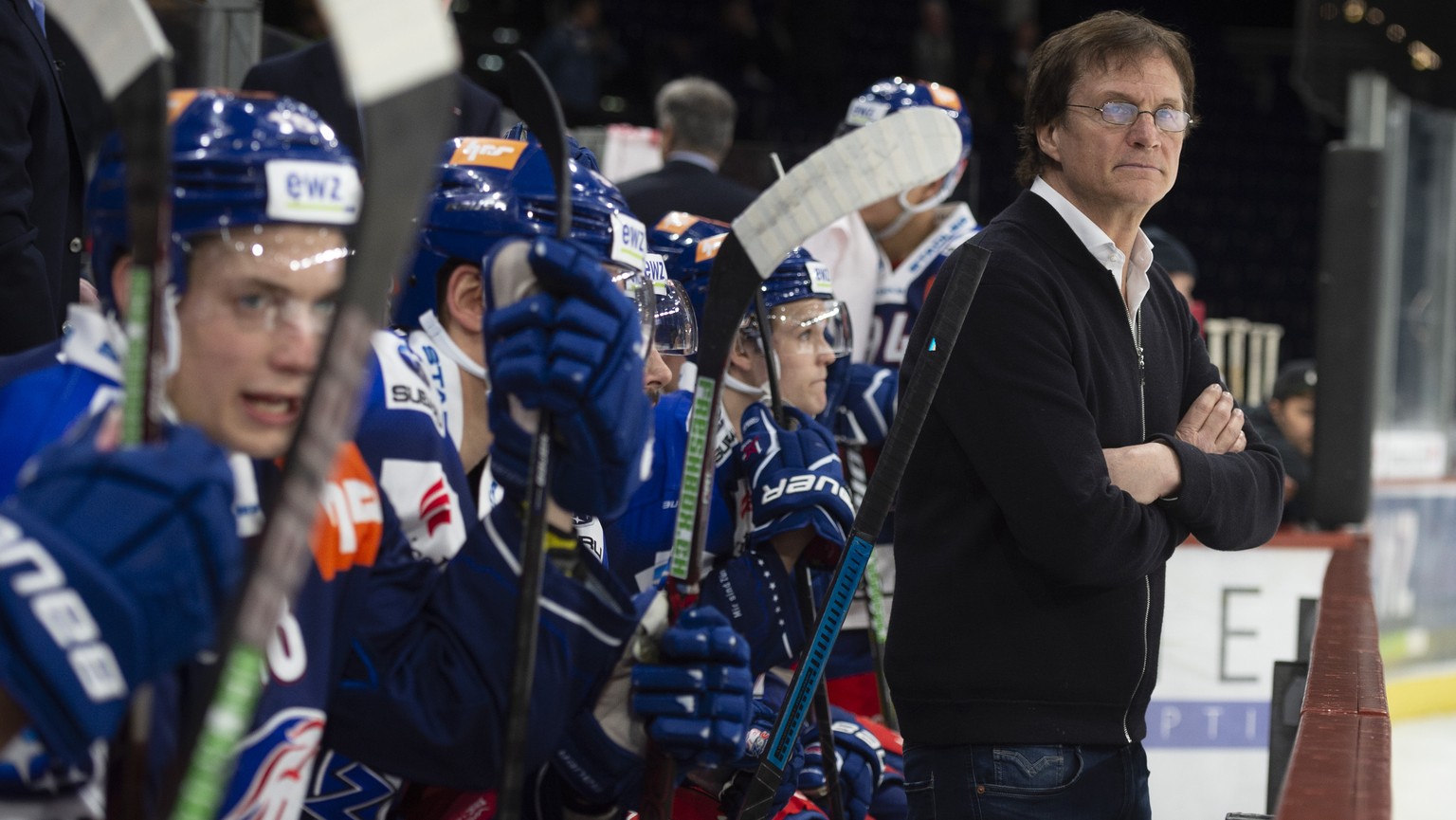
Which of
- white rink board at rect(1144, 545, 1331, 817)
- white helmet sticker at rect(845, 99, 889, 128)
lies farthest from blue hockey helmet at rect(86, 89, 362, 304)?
white rink board at rect(1144, 545, 1331, 817)

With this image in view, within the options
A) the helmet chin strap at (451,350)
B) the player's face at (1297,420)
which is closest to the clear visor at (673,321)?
the helmet chin strap at (451,350)

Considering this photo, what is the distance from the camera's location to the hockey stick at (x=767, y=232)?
49.8 inches

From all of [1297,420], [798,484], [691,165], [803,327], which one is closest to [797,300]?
[803,327]

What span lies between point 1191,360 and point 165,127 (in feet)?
4.19

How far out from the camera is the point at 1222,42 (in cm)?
1185

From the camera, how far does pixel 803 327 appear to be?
2264 millimetres

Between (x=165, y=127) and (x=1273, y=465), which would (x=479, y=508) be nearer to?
(x=165, y=127)

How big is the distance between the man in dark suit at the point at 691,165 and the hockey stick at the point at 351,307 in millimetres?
2446

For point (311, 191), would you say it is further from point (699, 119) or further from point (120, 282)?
point (699, 119)

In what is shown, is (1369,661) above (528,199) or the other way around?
the other way around

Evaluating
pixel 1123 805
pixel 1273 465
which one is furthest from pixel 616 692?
pixel 1273 465

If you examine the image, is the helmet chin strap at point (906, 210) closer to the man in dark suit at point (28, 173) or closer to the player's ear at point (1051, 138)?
the player's ear at point (1051, 138)

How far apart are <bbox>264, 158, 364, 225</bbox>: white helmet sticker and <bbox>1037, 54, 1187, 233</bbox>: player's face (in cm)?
89

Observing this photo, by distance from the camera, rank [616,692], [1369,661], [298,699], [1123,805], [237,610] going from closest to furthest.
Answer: [237,610] → [298,699] → [616,692] → [1123,805] → [1369,661]
